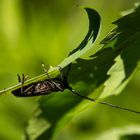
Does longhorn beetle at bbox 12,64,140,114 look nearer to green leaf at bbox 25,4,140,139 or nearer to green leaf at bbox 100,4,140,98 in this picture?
green leaf at bbox 25,4,140,139

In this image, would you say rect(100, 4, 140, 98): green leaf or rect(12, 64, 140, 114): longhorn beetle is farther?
rect(12, 64, 140, 114): longhorn beetle

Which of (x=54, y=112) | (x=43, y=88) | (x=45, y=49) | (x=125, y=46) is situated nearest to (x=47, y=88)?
(x=43, y=88)

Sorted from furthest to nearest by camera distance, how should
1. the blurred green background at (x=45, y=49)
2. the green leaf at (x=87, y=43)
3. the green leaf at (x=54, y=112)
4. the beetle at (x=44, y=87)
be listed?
1. the blurred green background at (x=45, y=49)
2. the green leaf at (x=54, y=112)
3. the beetle at (x=44, y=87)
4. the green leaf at (x=87, y=43)

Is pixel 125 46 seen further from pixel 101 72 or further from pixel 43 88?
pixel 43 88

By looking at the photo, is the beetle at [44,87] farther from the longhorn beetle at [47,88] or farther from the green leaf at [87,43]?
the green leaf at [87,43]

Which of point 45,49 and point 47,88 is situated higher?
point 45,49

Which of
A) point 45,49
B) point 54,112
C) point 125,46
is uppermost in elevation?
point 45,49

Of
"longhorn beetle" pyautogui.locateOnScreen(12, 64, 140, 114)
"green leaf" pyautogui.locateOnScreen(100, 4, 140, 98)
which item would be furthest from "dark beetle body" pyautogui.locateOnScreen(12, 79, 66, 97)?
"green leaf" pyautogui.locateOnScreen(100, 4, 140, 98)

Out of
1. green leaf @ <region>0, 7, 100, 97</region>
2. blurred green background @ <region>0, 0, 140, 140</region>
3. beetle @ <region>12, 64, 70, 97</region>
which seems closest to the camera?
green leaf @ <region>0, 7, 100, 97</region>

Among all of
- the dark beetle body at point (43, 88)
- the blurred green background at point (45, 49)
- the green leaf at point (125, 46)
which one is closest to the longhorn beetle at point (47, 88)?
the dark beetle body at point (43, 88)

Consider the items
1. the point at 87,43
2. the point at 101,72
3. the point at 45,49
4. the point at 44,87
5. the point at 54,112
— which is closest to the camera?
the point at 87,43
